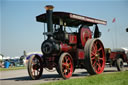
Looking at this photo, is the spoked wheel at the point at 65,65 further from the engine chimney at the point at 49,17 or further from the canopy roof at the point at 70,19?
the canopy roof at the point at 70,19

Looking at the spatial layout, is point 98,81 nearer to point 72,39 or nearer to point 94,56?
point 94,56

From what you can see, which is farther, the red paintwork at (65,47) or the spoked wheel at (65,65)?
the red paintwork at (65,47)

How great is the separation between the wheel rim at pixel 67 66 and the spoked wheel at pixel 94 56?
0.85 meters

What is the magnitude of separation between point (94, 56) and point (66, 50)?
1.47m

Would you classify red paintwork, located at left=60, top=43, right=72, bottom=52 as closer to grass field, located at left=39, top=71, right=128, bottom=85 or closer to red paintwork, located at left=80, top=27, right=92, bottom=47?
red paintwork, located at left=80, top=27, right=92, bottom=47

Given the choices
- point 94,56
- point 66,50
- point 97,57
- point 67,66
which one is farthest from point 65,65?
point 97,57

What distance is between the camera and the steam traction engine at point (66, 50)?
29.8 ft

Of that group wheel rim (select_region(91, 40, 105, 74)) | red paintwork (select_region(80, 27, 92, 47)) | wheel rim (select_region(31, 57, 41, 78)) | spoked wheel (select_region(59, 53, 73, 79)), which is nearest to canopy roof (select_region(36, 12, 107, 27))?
red paintwork (select_region(80, 27, 92, 47))

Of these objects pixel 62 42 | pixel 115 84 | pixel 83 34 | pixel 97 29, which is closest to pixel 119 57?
pixel 97 29

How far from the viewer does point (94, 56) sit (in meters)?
10.1

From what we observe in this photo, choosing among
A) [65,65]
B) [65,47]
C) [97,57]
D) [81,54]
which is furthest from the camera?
[97,57]

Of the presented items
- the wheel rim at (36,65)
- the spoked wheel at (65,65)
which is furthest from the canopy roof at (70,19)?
the wheel rim at (36,65)

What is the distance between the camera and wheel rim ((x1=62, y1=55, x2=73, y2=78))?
345 inches

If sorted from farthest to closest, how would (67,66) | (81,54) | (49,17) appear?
(81,54), (49,17), (67,66)
